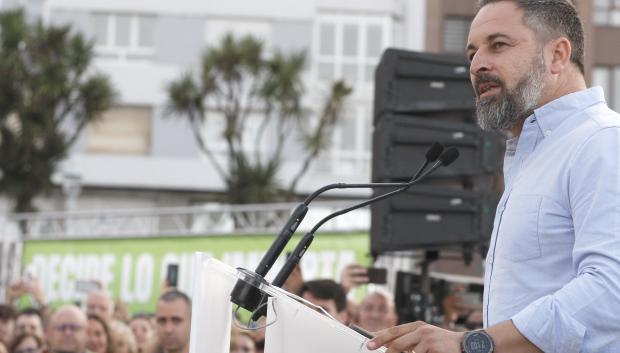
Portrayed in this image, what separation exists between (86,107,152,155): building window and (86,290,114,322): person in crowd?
2445cm

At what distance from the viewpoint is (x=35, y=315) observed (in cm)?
1041

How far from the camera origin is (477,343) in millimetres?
2293

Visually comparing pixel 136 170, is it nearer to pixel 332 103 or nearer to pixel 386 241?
pixel 332 103

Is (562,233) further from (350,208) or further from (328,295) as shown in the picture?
(328,295)

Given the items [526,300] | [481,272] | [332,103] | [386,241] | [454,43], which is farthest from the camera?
[454,43]

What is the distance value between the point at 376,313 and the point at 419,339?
575 cm

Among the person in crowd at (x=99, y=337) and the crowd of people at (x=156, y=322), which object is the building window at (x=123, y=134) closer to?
the crowd of people at (x=156, y=322)

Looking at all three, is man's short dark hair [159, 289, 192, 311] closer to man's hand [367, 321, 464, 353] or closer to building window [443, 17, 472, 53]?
man's hand [367, 321, 464, 353]

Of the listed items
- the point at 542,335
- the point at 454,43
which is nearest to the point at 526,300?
the point at 542,335

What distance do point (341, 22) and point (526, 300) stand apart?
34097 mm

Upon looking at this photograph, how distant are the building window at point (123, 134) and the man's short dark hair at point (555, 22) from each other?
3283 centimetres

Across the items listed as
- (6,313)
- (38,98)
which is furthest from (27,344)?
(38,98)

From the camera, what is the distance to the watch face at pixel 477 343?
229cm

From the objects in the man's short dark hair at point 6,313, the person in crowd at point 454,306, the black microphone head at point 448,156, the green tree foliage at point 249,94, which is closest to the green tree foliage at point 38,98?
the green tree foliage at point 249,94
